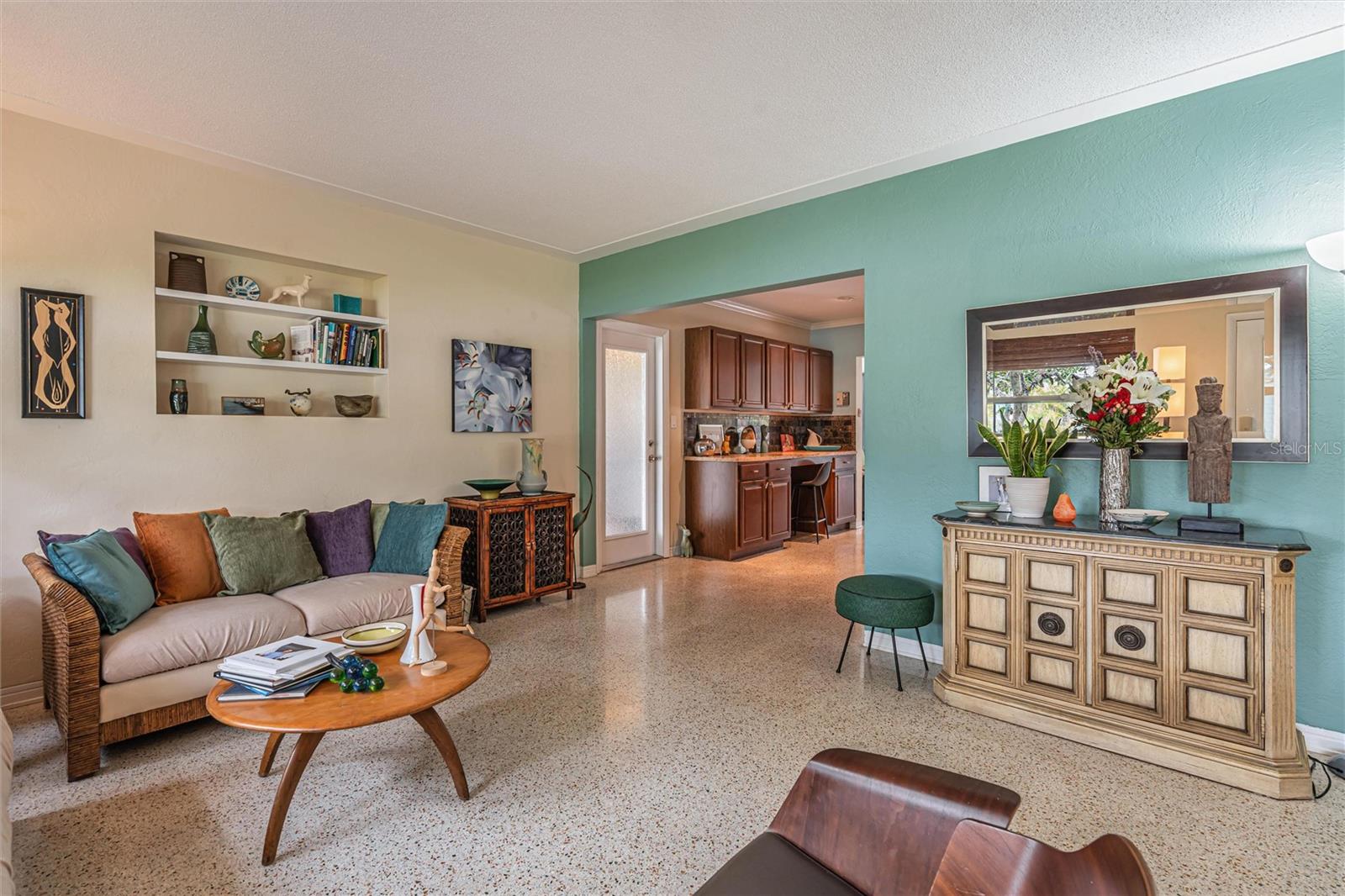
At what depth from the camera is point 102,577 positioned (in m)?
2.57

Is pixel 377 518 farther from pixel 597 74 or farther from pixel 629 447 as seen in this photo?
pixel 597 74

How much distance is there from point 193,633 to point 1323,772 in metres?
4.45

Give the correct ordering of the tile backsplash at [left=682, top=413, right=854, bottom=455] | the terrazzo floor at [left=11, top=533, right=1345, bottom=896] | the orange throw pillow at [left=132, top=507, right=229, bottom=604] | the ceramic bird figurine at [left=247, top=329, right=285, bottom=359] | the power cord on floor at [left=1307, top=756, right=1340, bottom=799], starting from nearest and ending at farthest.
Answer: the terrazzo floor at [left=11, top=533, right=1345, bottom=896], the power cord on floor at [left=1307, top=756, right=1340, bottom=799], the orange throw pillow at [left=132, top=507, right=229, bottom=604], the ceramic bird figurine at [left=247, top=329, right=285, bottom=359], the tile backsplash at [left=682, top=413, right=854, bottom=455]

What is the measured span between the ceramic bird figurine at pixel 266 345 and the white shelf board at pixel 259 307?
6.1 inches

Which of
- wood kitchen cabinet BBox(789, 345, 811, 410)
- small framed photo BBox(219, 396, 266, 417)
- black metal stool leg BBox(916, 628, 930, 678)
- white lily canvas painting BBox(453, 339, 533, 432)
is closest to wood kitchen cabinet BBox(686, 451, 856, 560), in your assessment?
wood kitchen cabinet BBox(789, 345, 811, 410)

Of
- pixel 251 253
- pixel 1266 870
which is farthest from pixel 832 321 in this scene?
pixel 1266 870

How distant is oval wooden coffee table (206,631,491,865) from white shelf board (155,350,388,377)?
85.1 inches

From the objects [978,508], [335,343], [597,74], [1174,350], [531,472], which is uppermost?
[597,74]

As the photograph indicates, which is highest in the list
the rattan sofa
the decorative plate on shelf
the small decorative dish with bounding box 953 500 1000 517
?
the decorative plate on shelf

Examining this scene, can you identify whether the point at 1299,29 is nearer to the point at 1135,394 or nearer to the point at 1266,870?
the point at 1135,394

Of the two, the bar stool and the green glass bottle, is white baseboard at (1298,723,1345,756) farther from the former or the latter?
the green glass bottle

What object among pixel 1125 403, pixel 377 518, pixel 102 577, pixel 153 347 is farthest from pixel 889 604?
pixel 153 347

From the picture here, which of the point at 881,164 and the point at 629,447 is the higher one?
the point at 881,164

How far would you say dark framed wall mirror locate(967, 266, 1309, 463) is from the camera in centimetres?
254
